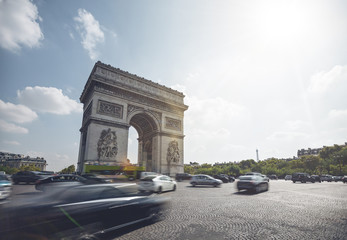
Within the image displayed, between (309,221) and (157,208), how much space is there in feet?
14.3

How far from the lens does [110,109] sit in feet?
86.4

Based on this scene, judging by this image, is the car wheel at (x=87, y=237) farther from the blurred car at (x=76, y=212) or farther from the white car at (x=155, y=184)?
the white car at (x=155, y=184)

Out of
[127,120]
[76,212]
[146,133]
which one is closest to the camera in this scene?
[76,212]

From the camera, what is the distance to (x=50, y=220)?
3.31m

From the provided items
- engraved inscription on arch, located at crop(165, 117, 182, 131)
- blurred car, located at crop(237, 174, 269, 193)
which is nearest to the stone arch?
engraved inscription on arch, located at crop(165, 117, 182, 131)

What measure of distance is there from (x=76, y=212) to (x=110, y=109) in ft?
78.7

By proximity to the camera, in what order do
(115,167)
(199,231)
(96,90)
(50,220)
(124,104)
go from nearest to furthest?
1. (50,220)
2. (199,231)
3. (115,167)
4. (96,90)
5. (124,104)

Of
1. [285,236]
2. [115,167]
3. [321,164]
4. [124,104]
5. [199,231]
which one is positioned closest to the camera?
[285,236]

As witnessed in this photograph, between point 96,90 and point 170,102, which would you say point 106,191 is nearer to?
point 96,90

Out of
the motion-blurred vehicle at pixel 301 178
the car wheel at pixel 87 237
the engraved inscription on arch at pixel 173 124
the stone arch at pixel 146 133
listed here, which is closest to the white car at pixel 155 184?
the car wheel at pixel 87 237

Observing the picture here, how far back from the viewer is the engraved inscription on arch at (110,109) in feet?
83.7

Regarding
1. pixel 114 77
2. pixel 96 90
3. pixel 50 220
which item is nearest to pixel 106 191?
pixel 50 220

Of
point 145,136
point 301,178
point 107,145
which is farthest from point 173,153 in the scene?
point 301,178

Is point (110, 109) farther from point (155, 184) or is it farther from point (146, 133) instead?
point (155, 184)
